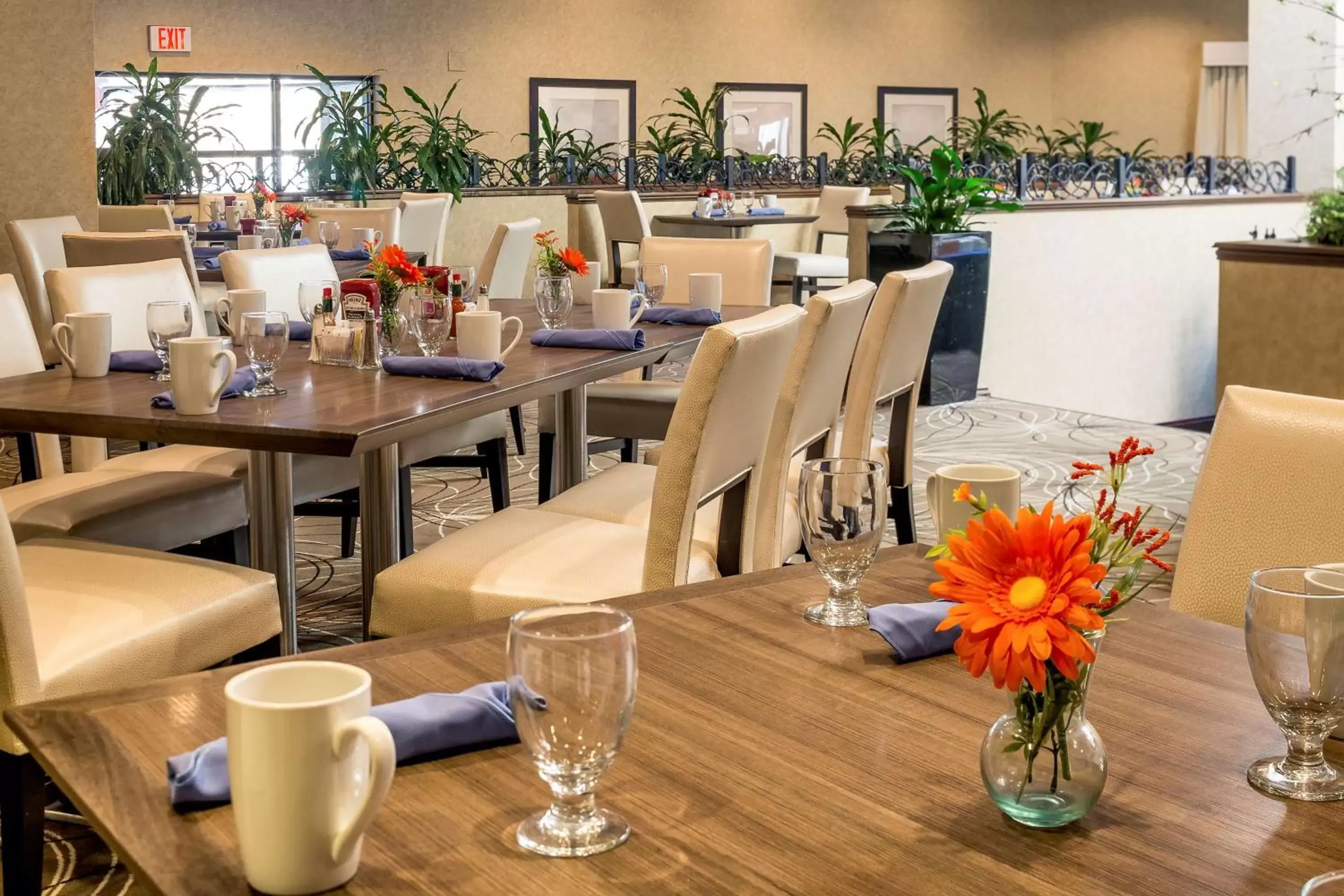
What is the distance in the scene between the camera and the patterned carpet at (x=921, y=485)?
249 cm

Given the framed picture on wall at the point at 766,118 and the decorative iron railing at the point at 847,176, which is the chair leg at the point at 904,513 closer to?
the decorative iron railing at the point at 847,176

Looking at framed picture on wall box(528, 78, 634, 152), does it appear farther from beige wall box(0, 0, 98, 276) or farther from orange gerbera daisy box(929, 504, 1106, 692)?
orange gerbera daisy box(929, 504, 1106, 692)

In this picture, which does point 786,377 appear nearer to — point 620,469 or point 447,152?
point 620,469

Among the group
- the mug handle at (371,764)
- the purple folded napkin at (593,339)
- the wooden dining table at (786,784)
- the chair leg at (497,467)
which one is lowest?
the chair leg at (497,467)

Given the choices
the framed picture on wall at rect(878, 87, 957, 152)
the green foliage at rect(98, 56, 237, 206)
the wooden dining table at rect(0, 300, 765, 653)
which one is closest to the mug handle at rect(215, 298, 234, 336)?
the wooden dining table at rect(0, 300, 765, 653)

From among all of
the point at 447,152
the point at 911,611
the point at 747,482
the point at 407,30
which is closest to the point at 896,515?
the point at 747,482

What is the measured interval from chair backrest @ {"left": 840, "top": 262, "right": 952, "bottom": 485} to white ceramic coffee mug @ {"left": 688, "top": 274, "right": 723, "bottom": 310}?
1.34ft

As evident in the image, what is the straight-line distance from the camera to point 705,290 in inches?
149

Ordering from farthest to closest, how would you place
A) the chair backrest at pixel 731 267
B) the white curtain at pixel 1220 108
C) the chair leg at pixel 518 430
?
1. the white curtain at pixel 1220 108
2. the chair leg at pixel 518 430
3. the chair backrest at pixel 731 267

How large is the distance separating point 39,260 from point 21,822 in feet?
13.2

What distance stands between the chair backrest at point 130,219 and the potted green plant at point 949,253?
322 cm

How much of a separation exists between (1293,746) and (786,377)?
1771 millimetres

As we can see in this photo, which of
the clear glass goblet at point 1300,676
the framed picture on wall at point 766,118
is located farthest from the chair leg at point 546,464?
the framed picture on wall at point 766,118

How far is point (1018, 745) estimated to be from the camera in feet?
3.26
